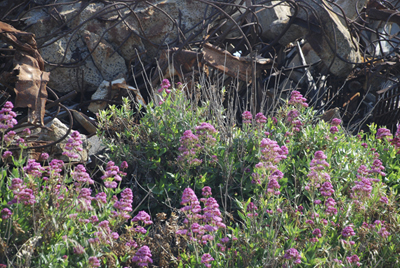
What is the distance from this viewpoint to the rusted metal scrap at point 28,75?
329cm

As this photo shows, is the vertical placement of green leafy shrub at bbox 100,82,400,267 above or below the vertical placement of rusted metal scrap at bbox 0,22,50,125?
below

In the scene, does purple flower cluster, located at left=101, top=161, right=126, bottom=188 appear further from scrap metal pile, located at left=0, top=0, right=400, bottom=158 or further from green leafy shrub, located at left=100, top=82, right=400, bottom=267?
scrap metal pile, located at left=0, top=0, right=400, bottom=158

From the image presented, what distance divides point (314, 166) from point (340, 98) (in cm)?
346

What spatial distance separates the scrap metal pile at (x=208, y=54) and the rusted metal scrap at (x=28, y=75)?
886mm

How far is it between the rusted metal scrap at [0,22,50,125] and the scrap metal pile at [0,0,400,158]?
2.91 feet

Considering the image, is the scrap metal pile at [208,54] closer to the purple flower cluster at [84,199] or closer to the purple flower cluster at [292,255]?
the purple flower cluster at [84,199]

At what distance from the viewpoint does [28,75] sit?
3.46 m

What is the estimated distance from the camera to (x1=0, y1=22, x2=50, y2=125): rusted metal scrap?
10.8 ft

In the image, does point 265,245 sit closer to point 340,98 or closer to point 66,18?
point 340,98

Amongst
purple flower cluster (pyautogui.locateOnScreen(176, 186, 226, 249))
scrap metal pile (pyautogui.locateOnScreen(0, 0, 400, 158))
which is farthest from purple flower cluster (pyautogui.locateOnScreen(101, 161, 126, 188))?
scrap metal pile (pyautogui.locateOnScreen(0, 0, 400, 158))

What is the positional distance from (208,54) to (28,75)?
2.11 m

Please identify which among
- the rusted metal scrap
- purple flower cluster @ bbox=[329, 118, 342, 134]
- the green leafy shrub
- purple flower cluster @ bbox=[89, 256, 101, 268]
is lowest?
the green leafy shrub

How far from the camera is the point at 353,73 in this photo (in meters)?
5.43

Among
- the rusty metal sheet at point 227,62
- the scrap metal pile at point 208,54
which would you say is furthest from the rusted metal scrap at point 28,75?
the rusty metal sheet at point 227,62
